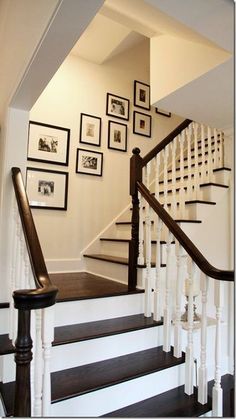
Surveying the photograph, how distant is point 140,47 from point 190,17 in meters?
2.93

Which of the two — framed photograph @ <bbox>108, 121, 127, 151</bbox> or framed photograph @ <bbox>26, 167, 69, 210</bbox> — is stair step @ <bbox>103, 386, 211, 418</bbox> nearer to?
framed photograph @ <bbox>26, 167, 69, 210</bbox>

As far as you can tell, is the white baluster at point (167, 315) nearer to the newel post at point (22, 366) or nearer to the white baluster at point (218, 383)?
the white baluster at point (218, 383)

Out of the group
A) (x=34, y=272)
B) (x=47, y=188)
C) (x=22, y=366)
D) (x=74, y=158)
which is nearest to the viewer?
(x=22, y=366)

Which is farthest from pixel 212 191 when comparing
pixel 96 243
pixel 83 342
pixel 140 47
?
pixel 140 47

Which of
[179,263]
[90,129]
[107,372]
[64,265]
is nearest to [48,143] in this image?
[90,129]

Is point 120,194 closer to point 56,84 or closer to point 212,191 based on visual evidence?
point 212,191

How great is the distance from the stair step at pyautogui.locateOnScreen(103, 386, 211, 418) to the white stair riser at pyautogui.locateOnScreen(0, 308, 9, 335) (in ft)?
2.71

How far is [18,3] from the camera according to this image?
6.22ft

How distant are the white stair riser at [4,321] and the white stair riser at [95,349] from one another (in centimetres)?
23

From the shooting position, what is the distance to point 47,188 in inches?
128

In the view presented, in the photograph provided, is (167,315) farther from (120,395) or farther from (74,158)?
(74,158)

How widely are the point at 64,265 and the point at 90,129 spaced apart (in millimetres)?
1771

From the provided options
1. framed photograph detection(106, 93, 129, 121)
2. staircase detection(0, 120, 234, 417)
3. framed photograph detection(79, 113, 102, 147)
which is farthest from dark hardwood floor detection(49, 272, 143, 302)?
framed photograph detection(106, 93, 129, 121)

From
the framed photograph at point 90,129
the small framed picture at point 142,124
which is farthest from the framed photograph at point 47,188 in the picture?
the small framed picture at point 142,124
